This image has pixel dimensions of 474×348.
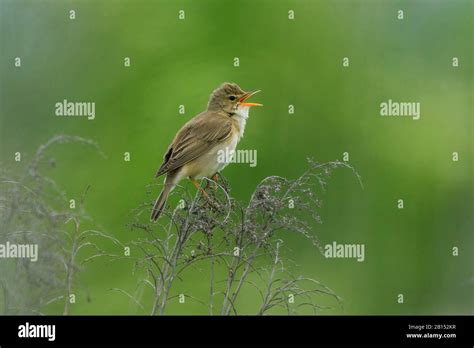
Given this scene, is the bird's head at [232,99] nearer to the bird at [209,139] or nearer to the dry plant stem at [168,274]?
the bird at [209,139]

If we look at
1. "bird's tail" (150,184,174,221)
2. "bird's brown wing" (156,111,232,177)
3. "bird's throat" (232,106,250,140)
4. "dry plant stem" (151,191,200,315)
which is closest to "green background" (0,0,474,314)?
"bird's throat" (232,106,250,140)

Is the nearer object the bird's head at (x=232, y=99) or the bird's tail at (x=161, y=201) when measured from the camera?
the bird's tail at (x=161, y=201)

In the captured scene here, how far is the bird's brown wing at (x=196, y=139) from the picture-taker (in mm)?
6988

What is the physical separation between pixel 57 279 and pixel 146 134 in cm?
705

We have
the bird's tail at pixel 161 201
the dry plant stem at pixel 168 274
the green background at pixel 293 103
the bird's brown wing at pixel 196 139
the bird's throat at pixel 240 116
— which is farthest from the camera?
the green background at pixel 293 103

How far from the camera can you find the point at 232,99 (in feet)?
25.5

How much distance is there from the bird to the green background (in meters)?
2.07

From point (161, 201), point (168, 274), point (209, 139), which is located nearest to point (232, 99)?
point (209, 139)

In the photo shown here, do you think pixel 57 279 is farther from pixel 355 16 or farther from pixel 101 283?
pixel 355 16

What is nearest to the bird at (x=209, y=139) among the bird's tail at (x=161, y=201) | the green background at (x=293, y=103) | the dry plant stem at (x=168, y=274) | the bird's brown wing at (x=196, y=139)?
the bird's brown wing at (x=196, y=139)

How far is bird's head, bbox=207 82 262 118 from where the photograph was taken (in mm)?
7723

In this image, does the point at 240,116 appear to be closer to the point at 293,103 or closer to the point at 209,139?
the point at 209,139

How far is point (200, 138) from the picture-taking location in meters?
7.23
